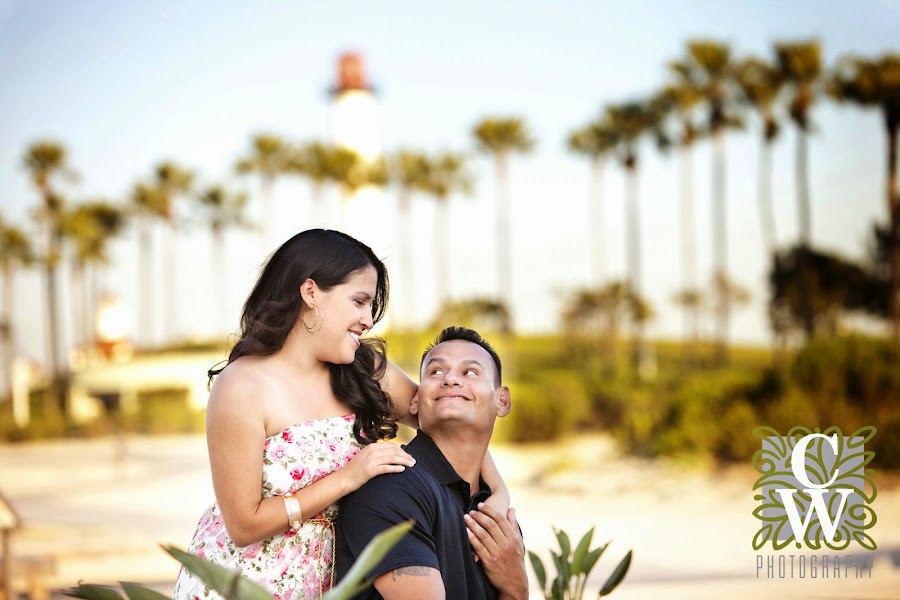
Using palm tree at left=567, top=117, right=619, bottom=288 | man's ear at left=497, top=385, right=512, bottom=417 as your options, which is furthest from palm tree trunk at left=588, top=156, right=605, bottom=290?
man's ear at left=497, top=385, right=512, bottom=417

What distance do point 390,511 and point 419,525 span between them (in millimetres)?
84

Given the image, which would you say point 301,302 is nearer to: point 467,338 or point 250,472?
point 250,472

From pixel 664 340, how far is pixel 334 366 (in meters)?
44.3

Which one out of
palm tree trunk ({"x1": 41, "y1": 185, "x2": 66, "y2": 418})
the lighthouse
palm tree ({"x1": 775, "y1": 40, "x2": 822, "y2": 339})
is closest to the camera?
palm tree ({"x1": 775, "y1": 40, "x2": 822, "y2": 339})

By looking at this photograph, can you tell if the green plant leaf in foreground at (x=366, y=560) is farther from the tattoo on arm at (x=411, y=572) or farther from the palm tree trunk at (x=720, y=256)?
the palm tree trunk at (x=720, y=256)

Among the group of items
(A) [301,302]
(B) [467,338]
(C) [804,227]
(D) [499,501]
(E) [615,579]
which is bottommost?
(E) [615,579]

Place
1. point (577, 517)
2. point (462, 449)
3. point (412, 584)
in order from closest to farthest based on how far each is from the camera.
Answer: point (412, 584)
point (462, 449)
point (577, 517)

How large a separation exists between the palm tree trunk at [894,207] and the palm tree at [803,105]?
6.55ft

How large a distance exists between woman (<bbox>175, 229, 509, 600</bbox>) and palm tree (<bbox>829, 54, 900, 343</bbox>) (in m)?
21.2

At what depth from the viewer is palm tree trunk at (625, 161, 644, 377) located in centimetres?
3409

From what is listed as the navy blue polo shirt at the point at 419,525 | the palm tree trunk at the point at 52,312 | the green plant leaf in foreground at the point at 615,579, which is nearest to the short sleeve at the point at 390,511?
the navy blue polo shirt at the point at 419,525

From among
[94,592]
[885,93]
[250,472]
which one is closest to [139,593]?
[94,592]

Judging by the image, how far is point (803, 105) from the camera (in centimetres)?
2606

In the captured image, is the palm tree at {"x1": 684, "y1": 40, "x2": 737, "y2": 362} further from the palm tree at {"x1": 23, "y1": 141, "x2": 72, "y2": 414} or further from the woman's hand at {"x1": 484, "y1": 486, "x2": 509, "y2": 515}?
the woman's hand at {"x1": 484, "y1": 486, "x2": 509, "y2": 515}
